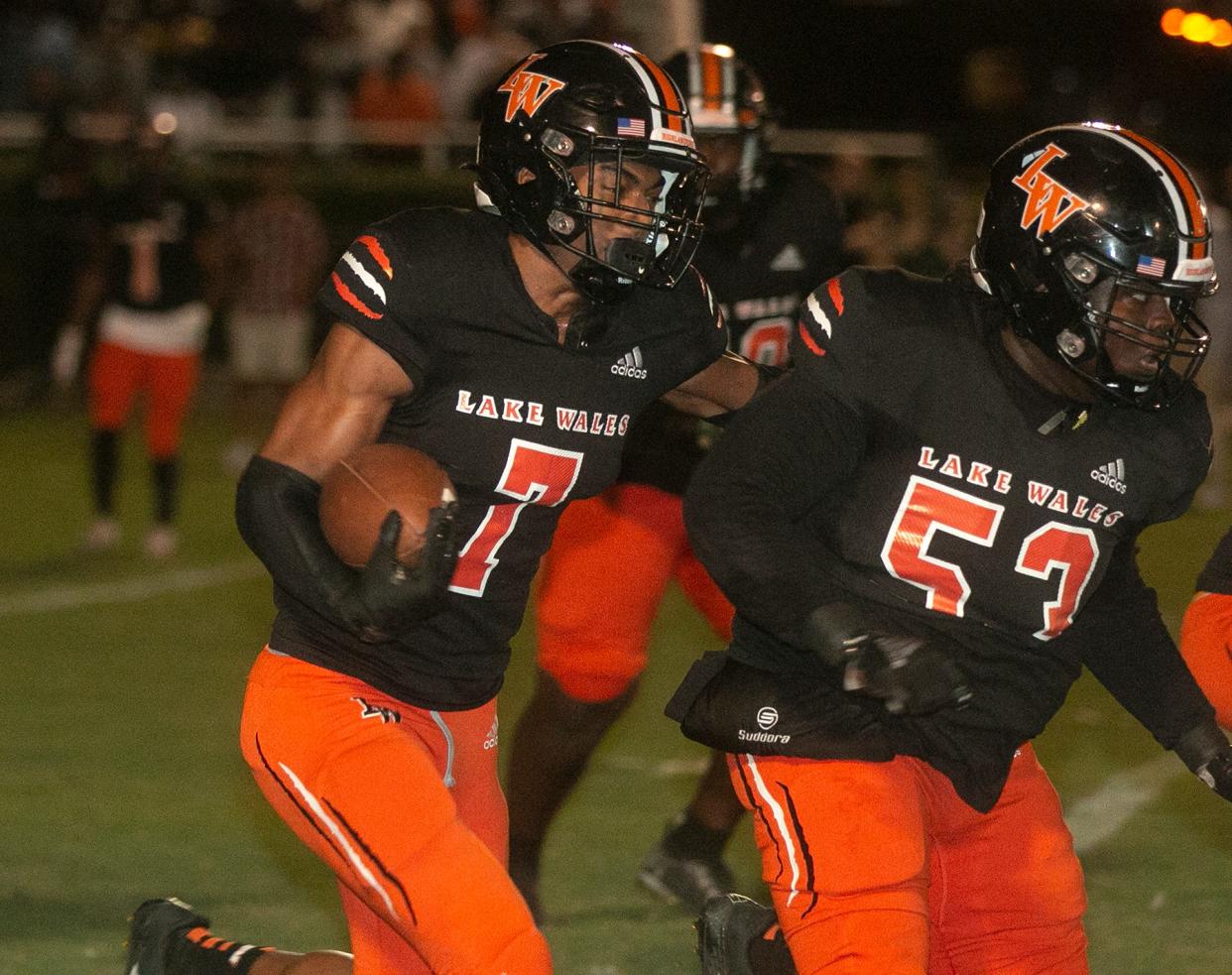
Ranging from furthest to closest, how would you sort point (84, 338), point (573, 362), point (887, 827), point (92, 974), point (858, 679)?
1. point (84, 338)
2. point (92, 974)
3. point (573, 362)
4. point (887, 827)
5. point (858, 679)

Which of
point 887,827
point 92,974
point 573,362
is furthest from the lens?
point 92,974

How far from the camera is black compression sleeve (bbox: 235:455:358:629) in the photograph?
3.24 meters

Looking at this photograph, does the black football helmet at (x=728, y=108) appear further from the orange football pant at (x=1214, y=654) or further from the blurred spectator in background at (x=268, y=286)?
the blurred spectator in background at (x=268, y=286)

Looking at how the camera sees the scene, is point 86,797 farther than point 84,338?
No

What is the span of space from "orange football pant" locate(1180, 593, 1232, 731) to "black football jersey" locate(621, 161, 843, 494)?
4.17ft

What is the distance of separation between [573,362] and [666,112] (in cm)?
45

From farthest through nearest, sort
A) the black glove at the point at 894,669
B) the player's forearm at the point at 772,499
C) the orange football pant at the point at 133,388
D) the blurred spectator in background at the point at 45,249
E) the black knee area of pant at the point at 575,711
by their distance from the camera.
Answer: the blurred spectator in background at the point at 45,249
the orange football pant at the point at 133,388
the black knee area of pant at the point at 575,711
the player's forearm at the point at 772,499
the black glove at the point at 894,669

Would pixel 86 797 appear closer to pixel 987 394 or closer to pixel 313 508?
pixel 313 508

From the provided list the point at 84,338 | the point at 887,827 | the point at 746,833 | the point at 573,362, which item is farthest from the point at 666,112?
the point at 84,338

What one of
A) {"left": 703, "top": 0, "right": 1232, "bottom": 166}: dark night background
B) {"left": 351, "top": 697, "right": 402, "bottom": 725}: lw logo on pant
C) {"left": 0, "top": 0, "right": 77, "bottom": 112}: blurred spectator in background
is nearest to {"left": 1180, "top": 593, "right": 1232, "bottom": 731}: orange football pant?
{"left": 351, "top": 697, "right": 402, "bottom": 725}: lw logo on pant

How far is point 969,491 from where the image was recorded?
3.27 m

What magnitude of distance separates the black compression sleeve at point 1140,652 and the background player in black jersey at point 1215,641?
2.57 feet

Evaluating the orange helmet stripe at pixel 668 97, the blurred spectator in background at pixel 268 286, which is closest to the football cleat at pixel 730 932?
the orange helmet stripe at pixel 668 97

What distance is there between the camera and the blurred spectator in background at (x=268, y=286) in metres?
13.7
